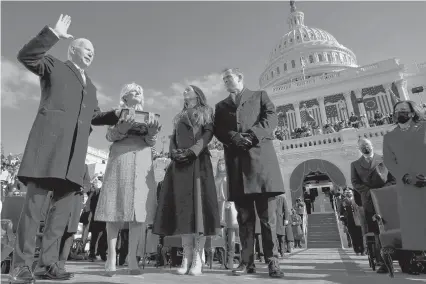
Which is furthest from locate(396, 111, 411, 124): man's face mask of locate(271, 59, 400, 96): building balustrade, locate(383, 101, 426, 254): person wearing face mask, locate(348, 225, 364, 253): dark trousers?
locate(271, 59, 400, 96): building balustrade

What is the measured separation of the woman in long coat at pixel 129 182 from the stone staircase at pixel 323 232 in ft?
40.3

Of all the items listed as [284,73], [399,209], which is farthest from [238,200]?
[284,73]

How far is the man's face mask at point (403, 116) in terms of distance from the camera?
130 inches

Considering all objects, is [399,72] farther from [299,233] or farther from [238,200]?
[238,200]

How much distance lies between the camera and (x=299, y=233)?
12.3m

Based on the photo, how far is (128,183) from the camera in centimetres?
273

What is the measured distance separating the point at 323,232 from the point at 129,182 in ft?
48.1

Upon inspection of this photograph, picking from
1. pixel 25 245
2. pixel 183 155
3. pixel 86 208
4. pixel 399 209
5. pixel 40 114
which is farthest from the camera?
pixel 86 208

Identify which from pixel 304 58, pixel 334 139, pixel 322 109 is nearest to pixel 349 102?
Result: pixel 322 109

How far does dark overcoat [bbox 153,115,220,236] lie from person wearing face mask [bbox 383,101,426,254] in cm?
206

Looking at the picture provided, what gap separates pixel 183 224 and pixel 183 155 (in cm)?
70

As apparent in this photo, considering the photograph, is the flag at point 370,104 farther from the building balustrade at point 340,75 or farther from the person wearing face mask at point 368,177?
the person wearing face mask at point 368,177

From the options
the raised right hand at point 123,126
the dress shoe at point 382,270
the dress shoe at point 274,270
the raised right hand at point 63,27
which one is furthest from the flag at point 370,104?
the raised right hand at point 63,27

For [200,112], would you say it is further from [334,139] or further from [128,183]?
[334,139]
